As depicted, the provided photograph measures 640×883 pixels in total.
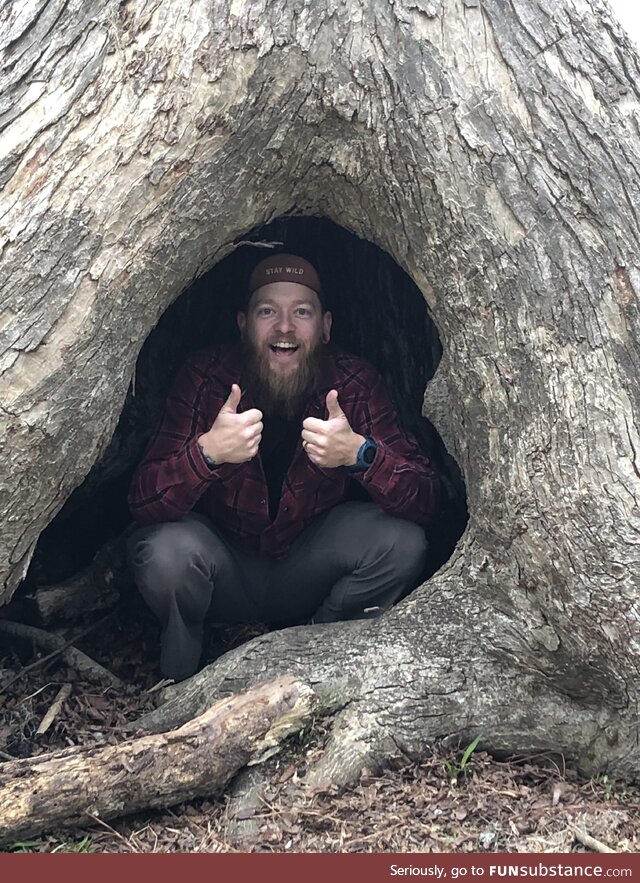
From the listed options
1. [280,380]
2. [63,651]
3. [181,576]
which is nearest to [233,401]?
[280,380]

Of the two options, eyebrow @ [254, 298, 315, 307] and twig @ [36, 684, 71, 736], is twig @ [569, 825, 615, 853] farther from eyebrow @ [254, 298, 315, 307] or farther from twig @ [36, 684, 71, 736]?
eyebrow @ [254, 298, 315, 307]

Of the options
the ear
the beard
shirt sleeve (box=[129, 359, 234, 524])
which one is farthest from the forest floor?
the ear

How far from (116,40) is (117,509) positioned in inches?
116

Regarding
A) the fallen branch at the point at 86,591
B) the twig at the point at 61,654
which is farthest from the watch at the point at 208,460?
the fallen branch at the point at 86,591

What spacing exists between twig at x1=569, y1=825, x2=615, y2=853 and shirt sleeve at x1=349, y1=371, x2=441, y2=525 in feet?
5.70

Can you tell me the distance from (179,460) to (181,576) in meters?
0.59

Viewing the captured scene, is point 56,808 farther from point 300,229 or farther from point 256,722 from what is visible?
point 300,229

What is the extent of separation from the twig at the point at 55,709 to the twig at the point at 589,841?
2.33m

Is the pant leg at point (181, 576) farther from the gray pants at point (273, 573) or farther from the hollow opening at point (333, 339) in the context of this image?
the hollow opening at point (333, 339)

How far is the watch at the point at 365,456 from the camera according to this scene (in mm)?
3948

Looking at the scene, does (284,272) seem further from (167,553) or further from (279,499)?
(167,553)

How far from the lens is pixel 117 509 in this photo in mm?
5309

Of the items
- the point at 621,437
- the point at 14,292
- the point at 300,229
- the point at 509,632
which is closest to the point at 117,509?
the point at 300,229

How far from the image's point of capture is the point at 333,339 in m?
5.30
